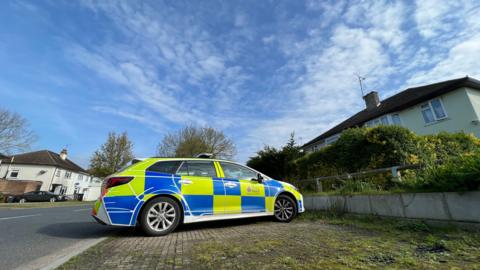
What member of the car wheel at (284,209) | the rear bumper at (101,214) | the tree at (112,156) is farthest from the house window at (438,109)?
the tree at (112,156)

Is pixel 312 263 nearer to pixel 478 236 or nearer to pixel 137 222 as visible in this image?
pixel 478 236

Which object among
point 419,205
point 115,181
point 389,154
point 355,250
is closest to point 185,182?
point 115,181

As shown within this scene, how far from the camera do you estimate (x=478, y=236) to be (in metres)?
3.08

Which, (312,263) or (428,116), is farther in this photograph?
(428,116)

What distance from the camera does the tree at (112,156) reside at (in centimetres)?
3776

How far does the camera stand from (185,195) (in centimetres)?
469

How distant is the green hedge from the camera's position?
429 centimetres

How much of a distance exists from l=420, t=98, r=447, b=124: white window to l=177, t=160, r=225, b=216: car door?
53.2ft

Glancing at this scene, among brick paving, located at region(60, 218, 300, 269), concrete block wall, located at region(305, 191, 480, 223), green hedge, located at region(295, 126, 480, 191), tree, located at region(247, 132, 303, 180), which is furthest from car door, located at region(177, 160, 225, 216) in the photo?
tree, located at region(247, 132, 303, 180)

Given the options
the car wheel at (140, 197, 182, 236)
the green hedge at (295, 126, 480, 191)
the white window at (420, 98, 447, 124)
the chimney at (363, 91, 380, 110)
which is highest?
the chimney at (363, 91, 380, 110)

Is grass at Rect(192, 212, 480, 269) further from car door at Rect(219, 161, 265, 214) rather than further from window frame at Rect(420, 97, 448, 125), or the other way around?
window frame at Rect(420, 97, 448, 125)

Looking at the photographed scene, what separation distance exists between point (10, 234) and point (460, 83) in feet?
67.0

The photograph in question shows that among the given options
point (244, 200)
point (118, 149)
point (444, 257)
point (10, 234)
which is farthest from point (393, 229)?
point (118, 149)

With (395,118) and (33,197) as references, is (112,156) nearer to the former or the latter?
(33,197)
